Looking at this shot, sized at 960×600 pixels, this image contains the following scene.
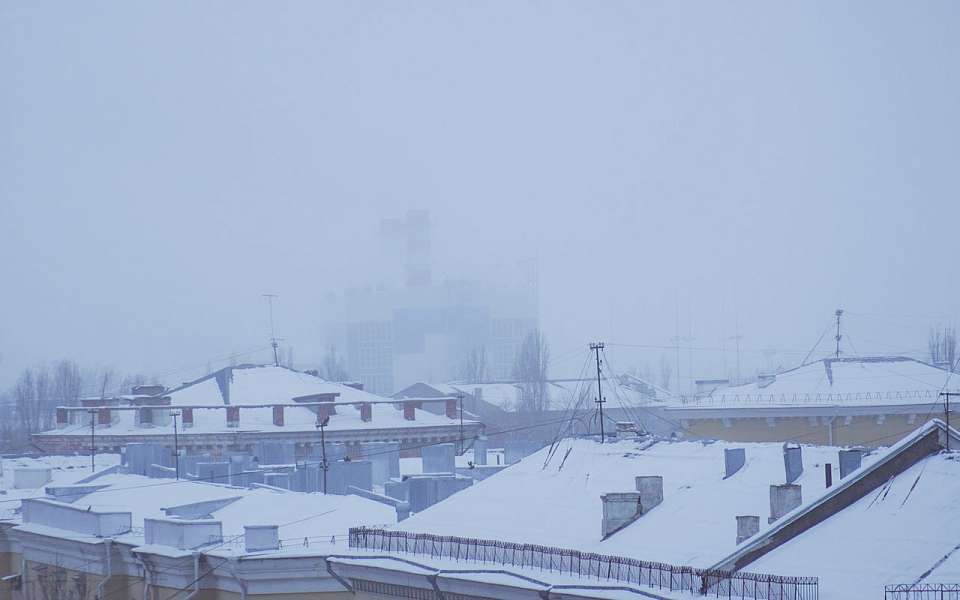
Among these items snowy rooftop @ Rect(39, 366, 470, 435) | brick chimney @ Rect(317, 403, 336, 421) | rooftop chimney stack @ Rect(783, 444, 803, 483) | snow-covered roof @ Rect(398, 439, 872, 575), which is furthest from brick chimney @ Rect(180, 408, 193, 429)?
rooftop chimney stack @ Rect(783, 444, 803, 483)

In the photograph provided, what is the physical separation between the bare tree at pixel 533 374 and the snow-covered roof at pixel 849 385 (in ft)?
156

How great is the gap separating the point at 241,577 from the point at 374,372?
362 ft

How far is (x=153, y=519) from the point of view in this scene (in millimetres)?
20047

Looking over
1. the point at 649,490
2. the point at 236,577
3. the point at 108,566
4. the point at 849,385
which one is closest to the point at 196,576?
the point at 236,577

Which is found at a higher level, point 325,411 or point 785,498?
point 785,498

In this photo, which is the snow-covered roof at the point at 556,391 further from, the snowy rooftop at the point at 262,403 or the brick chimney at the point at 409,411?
the brick chimney at the point at 409,411

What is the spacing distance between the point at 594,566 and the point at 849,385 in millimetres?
23282

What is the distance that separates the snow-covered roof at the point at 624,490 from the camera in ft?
49.0

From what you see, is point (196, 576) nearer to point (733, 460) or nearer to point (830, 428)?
point (733, 460)

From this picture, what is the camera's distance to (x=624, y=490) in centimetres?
1728

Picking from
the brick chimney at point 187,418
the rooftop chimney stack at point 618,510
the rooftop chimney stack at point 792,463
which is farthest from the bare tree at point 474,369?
the rooftop chimney stack at point 618,510

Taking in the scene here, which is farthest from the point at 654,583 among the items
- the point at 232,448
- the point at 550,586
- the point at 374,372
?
the point at 374,372

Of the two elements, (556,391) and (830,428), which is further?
(556,391)

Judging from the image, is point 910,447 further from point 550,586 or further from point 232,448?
point 232,448
